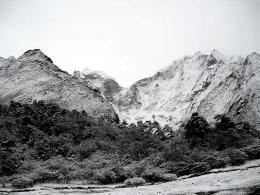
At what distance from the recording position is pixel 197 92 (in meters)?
78.7

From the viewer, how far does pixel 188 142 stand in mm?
39281

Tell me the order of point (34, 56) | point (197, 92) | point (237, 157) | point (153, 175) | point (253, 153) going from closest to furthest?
point (153, 175) < point (237, 157) < point (253, 153) < point (34, 56) < point (197, 92)

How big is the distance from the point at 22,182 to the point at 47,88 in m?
35.2

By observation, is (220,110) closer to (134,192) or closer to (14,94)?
(14,94)

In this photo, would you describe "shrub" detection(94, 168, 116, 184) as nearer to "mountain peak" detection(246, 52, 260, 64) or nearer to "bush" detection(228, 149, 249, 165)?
"bush" detection(228, 149, 249, 165)

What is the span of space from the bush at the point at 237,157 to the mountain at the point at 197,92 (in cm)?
2266

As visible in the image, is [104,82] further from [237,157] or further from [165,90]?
[237,157]

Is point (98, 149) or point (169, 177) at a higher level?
point (98, 149)

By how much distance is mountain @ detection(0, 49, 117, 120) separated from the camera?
58.3 meters

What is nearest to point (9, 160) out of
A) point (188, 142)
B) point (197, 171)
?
point (197, 171)

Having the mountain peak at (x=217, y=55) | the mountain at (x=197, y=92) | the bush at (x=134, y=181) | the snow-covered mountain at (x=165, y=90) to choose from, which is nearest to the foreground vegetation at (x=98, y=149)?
the bush at (x=134, y=181)

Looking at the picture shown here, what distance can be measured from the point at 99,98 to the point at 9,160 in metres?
32.0

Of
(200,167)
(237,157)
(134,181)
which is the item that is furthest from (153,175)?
(237,157)

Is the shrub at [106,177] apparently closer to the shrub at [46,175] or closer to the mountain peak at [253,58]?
the shrub at [46,175]
